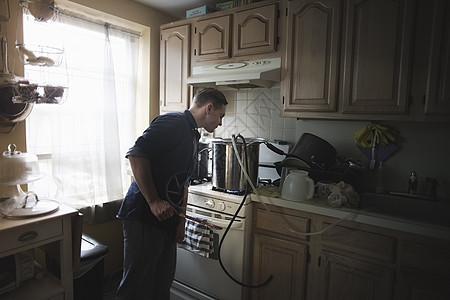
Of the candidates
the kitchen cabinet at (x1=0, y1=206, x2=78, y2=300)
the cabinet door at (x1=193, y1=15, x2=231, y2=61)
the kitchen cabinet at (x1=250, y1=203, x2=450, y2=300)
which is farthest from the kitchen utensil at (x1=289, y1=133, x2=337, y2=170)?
the kitchen cabinet at (x1=0, y1=206, x2=78, y2=300)

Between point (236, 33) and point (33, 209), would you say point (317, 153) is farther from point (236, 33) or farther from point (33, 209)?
point (33, 209)

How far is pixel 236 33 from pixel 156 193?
1.42 metres

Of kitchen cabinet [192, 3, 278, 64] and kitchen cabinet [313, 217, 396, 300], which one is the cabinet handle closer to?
kitchen cabinet [313, 217, 396, 300]

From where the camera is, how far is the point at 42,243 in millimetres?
1516

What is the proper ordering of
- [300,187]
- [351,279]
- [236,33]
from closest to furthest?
1. [351,279]
2. [300,187]
3. [236,33]

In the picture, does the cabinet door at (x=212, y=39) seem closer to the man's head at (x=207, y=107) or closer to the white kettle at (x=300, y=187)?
A: the man's head at (x=207, y=107)

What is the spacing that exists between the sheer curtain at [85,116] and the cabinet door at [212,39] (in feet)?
2.09

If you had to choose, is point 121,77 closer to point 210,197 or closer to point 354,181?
point 210,197

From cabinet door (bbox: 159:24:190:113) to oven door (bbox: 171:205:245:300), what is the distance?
101 cm

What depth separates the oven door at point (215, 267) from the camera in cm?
195

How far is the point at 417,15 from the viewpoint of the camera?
5.32 ft

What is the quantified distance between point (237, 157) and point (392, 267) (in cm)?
107

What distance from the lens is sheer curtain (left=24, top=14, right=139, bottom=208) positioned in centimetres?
212

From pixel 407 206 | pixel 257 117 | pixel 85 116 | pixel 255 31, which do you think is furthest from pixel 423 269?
pixel 85 116
